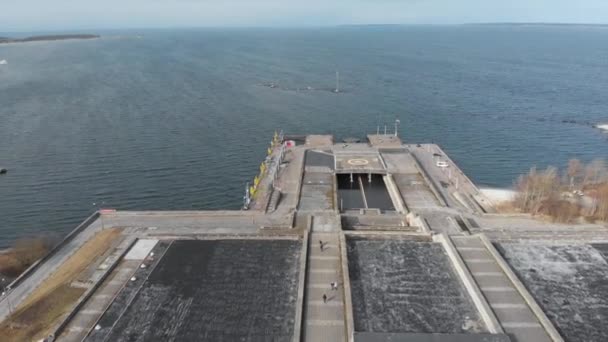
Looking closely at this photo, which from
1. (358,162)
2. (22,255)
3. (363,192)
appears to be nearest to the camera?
(22,255)

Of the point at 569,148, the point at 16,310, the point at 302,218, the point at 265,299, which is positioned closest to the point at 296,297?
the point at 265,299

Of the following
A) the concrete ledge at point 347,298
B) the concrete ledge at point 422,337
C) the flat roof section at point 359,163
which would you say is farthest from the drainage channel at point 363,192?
the concrete ledge at point 422,337


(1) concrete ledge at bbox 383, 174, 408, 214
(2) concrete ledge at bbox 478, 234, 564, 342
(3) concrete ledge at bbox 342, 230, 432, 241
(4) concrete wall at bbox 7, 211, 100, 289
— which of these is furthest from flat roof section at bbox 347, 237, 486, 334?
(4) concrete wall at bbox 7, 211, 100, 289

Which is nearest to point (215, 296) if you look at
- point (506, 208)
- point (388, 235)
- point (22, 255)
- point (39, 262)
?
point (388, 235)

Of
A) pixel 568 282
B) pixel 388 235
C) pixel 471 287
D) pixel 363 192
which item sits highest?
pixel 388 235

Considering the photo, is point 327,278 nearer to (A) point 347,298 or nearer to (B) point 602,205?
(A) point 347,298

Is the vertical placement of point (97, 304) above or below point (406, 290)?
below

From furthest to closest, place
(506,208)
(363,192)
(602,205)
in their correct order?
(363,192)
(506,208)
(602,205)
